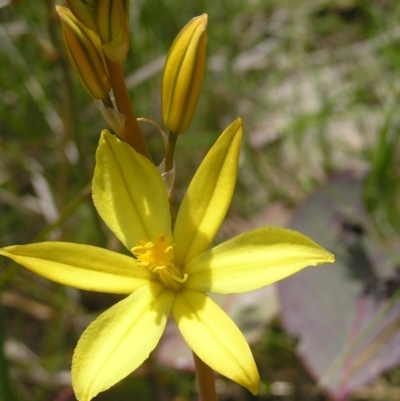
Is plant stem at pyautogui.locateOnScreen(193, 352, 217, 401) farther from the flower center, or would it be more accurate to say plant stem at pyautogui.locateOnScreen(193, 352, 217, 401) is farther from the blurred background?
the blurred background

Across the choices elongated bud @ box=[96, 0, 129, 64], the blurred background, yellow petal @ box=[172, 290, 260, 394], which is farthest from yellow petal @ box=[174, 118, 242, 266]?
the blurred background

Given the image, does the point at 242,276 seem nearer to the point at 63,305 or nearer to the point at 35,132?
the point at 63,305

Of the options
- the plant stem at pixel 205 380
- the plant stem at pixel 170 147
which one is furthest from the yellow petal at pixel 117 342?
the plant stem at pixel 170 147

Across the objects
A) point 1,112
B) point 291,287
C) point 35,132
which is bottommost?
point 291,287

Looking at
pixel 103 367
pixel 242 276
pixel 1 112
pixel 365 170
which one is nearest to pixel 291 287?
pixel 365 170

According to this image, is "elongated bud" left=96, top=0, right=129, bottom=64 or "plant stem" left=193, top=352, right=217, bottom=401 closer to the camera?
"elongated bud" left=96, top=0, right=129, bottom=64

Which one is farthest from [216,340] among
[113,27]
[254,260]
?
[113,27]
